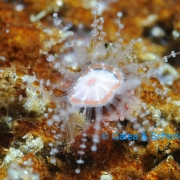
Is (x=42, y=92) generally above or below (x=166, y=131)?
above

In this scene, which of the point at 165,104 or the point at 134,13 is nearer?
the point at 165,104

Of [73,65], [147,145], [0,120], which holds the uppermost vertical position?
[73,65]

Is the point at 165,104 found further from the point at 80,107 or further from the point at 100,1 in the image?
the point at 100,1

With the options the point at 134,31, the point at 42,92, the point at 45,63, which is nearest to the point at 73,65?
the point at 45,63

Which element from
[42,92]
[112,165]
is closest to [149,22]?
[42,92]

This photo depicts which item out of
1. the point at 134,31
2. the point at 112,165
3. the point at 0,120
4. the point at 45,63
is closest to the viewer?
the point at 112,165

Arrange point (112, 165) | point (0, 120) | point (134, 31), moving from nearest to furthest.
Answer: point (112, 165), point (0, 120), point (134, 31)
